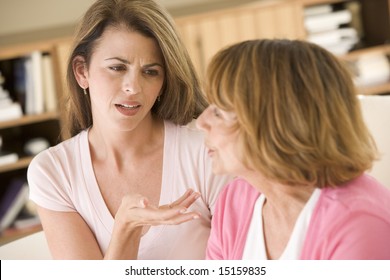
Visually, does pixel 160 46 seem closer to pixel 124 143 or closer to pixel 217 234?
pixel 124 143

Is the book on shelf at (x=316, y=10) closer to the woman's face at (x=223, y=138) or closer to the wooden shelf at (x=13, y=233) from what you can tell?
the wooden shelf at (x=13, y=233)

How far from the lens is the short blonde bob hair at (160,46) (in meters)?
1.25

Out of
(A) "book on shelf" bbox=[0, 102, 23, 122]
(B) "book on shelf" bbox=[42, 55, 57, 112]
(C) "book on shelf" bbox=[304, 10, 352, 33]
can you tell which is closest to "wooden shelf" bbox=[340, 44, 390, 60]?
(C) "book on shelf" bbox=[304, 10, 352, 33]

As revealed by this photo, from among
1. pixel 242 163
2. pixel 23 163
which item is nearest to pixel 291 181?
pixel 242 163

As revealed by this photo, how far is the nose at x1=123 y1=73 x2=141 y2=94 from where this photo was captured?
1.25 meters

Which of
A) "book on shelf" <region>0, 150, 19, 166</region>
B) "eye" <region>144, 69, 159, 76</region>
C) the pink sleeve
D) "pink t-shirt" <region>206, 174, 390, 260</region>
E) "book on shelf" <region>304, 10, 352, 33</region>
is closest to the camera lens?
"pink t-shirt" <region>206, 174, 390, 260</region>

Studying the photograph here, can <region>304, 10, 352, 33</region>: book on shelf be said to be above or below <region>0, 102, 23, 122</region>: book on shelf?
above

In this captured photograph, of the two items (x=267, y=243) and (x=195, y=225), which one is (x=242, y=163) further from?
(x=195, y=225)

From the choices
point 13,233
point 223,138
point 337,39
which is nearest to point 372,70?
point 337,39

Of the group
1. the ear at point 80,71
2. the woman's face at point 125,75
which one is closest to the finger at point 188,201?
the woman's face at point 125,75

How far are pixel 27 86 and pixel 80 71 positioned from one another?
150cm

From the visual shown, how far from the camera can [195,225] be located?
131 centimetres

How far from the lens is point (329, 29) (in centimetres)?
318

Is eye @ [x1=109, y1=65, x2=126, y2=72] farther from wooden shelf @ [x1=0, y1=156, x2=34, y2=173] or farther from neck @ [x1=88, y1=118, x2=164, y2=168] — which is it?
wooden shelf @ [x1=0, y1=156, x2=34, y2=173]
